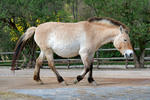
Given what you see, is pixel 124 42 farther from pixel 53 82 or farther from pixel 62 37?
pixel 53 82

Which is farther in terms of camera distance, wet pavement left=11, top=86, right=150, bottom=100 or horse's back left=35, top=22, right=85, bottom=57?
horse's back left=35, top=22, right=85, bottom=57

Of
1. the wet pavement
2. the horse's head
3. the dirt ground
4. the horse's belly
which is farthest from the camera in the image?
the horse's belly

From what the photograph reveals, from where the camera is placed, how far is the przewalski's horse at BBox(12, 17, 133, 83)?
8.56 meters

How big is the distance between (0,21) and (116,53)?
7720 mm

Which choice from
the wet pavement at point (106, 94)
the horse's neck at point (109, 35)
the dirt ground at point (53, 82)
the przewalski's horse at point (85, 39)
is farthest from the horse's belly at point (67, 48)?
the wet pavement at point (106, 94)

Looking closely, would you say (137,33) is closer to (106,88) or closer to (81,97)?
(106,88)

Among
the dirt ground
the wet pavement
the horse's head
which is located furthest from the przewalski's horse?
the wet pavement

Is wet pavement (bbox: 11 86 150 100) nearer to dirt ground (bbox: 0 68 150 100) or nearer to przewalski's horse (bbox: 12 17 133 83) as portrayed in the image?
dirt ground (bbox: 0 68 150 100)

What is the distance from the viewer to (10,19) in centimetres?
1794

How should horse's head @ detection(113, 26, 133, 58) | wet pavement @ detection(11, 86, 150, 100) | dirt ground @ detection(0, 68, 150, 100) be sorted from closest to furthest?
wet pavement @ detection(11, 86, 150, 100) < dirt ground @ detection(0, 68, 150, 100) < horse's head @ detection(113, 26, 133, 58)

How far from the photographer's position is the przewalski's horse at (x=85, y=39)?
856 centimetres

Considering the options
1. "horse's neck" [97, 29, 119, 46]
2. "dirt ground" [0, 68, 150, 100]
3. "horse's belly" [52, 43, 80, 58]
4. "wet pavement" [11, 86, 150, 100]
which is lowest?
"dirt ground" [0, 68, 150, 100]

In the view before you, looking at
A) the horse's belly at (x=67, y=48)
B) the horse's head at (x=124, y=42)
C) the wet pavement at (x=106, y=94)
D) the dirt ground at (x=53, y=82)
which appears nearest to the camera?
the wet pavement at (x=106, y=94)

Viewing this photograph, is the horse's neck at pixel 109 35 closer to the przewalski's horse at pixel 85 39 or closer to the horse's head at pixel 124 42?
the przewalski's horse at pixel 85 39
